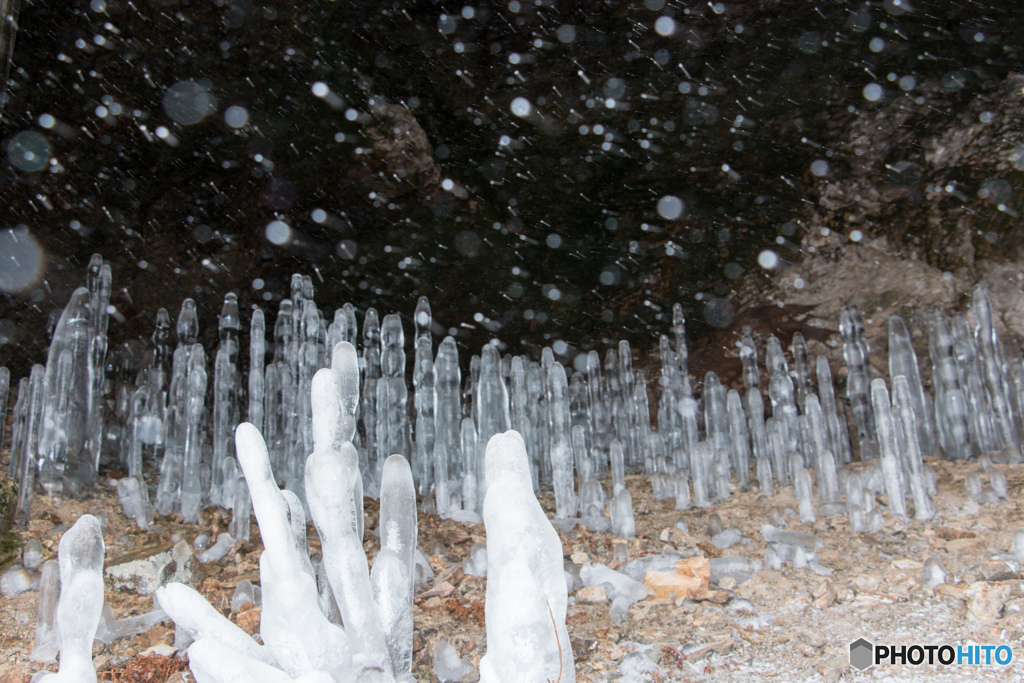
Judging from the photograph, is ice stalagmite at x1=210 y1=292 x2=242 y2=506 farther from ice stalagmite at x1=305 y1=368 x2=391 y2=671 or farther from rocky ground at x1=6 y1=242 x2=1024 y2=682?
ice stalagmite at x1=305 y1=368 x2=391 y2=671

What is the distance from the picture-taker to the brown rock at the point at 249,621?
3772mm

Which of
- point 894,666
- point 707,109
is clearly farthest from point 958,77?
point 894,666

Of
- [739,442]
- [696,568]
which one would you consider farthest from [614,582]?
[739,442]

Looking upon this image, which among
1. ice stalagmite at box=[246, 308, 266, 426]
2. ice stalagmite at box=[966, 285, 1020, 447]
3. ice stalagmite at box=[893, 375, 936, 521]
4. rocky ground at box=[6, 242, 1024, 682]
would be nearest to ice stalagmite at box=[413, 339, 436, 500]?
rocky ground at box=[6, 242, 1024, 682]

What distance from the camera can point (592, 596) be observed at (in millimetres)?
4133

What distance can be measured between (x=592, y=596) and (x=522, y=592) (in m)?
2.17

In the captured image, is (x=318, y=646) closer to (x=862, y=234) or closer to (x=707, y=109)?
(x=707, y=109)

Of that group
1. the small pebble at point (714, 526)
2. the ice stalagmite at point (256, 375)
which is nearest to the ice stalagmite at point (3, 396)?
the ice stalagmite at point (256, 375)

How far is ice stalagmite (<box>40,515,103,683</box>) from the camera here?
2248 mm

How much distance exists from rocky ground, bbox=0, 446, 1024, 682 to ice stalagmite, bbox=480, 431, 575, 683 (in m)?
1.16

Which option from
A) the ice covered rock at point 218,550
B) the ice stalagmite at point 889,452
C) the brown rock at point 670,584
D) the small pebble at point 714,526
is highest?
the ice stalagmite at point 889,452

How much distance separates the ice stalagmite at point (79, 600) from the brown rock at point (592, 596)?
107 inches

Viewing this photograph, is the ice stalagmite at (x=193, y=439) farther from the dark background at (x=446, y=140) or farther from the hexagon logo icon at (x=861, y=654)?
the hexagon logo icon at (x=861, y=654)

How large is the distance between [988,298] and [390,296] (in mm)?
7633
